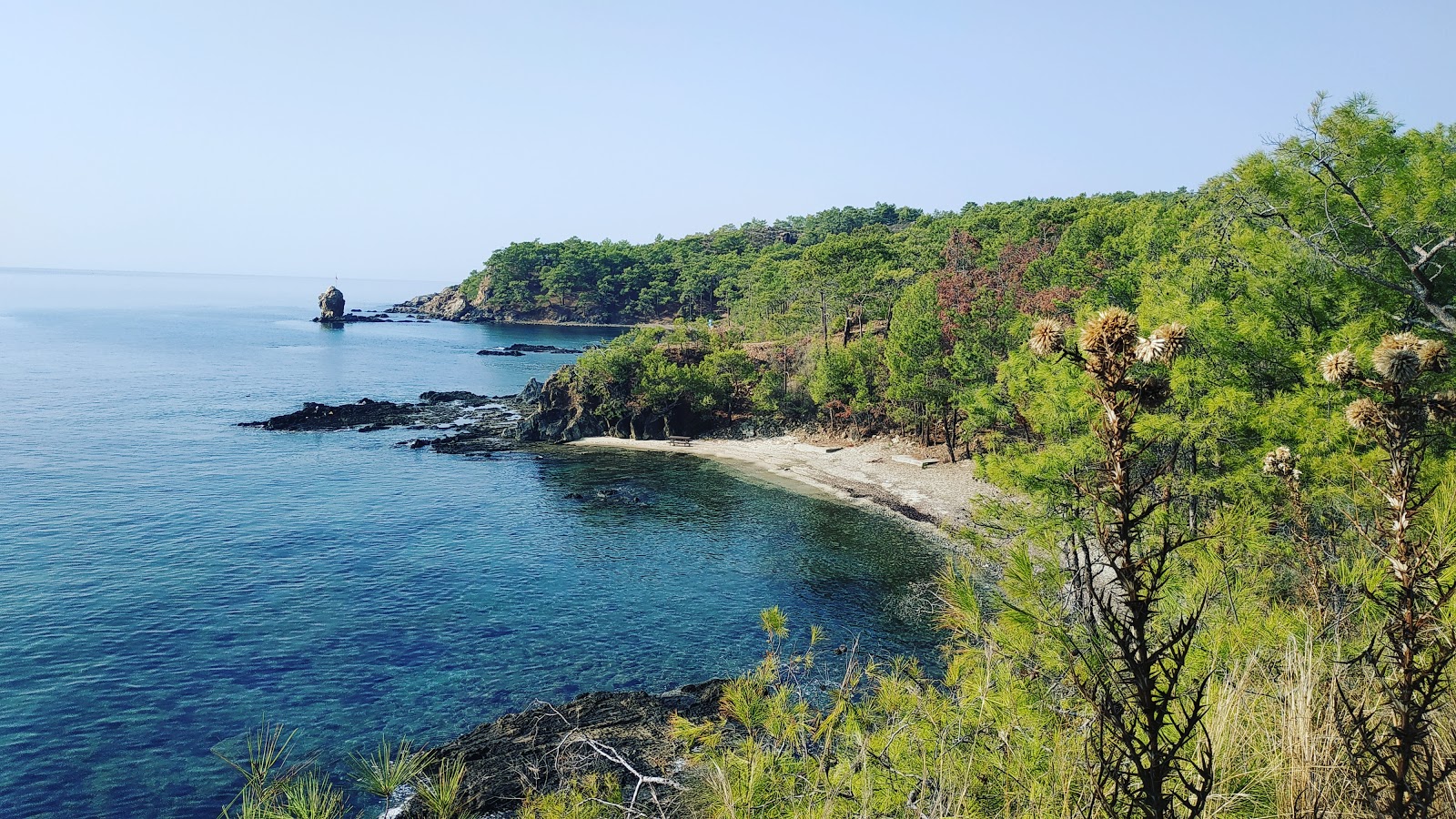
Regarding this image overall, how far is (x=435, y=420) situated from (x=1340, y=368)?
58605mm

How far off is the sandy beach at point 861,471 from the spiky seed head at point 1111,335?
28591mm

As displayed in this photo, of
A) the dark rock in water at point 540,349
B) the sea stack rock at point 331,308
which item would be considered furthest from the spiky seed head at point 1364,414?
the sea stack rock at point 331,308

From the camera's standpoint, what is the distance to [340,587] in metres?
26.5

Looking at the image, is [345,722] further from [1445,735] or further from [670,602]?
[1445,735]

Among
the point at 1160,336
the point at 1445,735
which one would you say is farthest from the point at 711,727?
the point at 1160,336

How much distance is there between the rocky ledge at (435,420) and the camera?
4909 centimetres

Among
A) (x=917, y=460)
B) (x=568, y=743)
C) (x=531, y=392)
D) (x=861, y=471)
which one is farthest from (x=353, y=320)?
(x=568, y=743)

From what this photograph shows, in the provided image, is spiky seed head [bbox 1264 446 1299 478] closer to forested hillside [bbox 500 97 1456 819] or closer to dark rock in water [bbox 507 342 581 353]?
forested hillside [bbox 500 97 1456 819]

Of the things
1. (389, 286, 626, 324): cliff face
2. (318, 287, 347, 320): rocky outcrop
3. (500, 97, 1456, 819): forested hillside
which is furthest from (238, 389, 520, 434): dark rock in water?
(318, 287, 347, 320): rocky outcrop

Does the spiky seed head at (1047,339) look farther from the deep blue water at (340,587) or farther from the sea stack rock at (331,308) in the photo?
the sea stack rock at (331,308)

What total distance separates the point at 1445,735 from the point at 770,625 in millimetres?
6138

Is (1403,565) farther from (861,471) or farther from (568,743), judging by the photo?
(861,471)

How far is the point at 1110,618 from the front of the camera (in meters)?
3.01

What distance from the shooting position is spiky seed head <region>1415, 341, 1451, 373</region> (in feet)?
12.1
